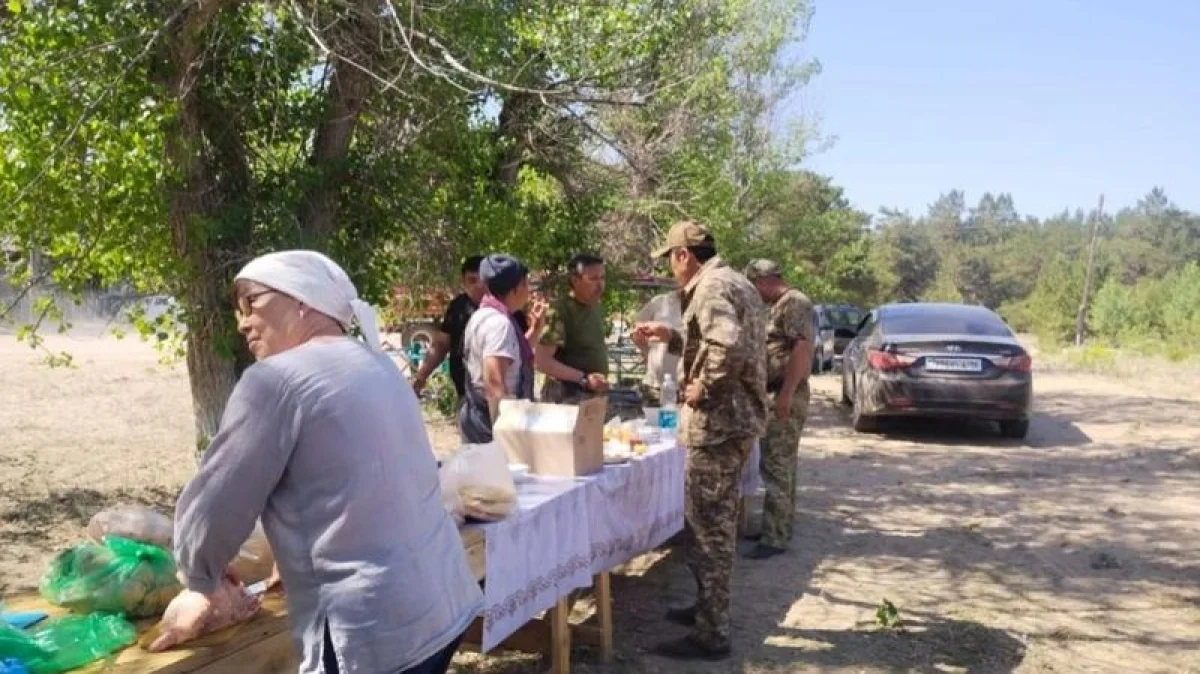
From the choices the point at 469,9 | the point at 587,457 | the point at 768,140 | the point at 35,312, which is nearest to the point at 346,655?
the point at 587,457

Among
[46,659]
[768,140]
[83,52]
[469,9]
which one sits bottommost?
[46,659]

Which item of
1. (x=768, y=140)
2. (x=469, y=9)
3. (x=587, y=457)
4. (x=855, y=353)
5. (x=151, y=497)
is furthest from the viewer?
(x=768, y=140)

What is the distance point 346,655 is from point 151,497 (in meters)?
6.45

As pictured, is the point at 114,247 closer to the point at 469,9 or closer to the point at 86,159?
the point at 86,159

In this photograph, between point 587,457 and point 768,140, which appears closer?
point 587,457

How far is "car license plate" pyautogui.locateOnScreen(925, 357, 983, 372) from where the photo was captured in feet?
34.3

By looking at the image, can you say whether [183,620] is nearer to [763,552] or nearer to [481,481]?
[481,481]

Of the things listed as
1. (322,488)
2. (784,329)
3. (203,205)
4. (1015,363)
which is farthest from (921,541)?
(322,488)

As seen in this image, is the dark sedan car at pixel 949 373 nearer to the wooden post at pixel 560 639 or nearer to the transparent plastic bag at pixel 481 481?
the wooden post at pixel 560 639

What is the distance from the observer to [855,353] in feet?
40.4

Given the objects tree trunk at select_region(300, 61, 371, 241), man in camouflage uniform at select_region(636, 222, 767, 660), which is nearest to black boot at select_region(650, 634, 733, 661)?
man in camouflage uniform at select_region(636, 222, 767, 660)

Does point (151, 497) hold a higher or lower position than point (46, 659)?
lower

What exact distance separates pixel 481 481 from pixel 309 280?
1570 mm

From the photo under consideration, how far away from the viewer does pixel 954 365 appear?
34.4 feet
